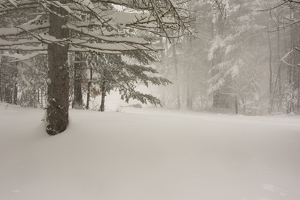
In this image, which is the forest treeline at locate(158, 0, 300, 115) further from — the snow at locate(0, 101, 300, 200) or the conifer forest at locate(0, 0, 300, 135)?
the snow at locate(0, 101, 300, 200)

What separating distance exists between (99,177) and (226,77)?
52.3 ft

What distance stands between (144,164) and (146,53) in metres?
6.09

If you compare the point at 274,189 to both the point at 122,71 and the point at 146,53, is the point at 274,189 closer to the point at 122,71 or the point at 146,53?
the point at 146,53

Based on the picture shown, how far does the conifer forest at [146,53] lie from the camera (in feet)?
11.1

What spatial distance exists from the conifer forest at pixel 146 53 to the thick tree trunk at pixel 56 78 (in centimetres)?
2

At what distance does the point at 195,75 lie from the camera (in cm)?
2038

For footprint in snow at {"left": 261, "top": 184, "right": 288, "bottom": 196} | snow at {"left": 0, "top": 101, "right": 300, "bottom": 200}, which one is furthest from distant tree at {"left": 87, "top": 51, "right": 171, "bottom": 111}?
footprint in snow at {"left": 261, "top": 184, "right": 288, "bottom": 196}

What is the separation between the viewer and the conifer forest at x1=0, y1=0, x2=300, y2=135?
3393 millimetres

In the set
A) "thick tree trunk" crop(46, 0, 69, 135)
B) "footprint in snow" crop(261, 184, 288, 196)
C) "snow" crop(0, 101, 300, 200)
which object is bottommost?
"footprint in snow" crop(261, 184, 288, 196)

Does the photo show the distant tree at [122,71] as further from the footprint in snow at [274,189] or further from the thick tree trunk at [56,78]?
the footprint in snow at [274,189]

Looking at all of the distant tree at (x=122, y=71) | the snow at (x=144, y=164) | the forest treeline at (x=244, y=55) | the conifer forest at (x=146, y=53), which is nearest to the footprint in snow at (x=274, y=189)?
the snow at (x=144, y=164)

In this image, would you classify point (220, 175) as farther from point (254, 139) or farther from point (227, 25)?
point (227, 25)

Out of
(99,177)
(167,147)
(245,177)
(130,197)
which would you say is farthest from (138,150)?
(245,177)

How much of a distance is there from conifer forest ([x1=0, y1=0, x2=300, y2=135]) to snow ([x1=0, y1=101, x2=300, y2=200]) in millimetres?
892
